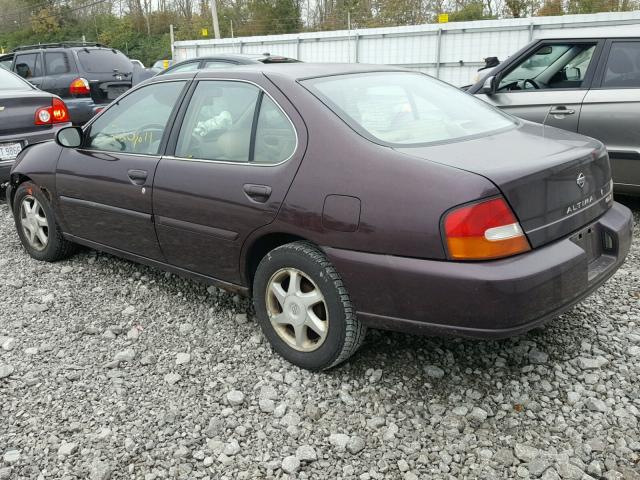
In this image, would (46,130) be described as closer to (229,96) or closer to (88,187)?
(88,187)

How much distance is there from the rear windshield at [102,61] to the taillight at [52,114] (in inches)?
186

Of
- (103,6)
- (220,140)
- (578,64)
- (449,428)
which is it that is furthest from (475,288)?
(103,6)

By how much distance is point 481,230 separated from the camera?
225cm

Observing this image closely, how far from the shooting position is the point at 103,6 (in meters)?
49.2

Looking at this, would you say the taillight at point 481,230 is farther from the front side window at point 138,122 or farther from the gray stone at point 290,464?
the front side window at point 138,122

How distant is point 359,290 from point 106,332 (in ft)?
5.54

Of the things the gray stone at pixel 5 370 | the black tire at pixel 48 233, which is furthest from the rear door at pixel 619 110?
the gray stone at pixel 5 370

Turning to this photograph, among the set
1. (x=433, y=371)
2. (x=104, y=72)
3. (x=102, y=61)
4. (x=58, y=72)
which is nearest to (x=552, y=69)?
(x=433, y=371)

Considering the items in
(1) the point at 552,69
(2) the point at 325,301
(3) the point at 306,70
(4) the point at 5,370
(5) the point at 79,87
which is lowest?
(4) the point at 5,370

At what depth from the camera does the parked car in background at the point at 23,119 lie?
6.10 meters

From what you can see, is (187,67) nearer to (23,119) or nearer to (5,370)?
(23,119)

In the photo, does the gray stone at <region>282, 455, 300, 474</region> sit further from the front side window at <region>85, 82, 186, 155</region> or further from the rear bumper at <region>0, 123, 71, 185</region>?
the rear bumper at <region>0, 123, 71, 185</region>

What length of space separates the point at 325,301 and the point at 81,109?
9.06 m

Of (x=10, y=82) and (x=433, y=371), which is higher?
(x=10, y=82)
